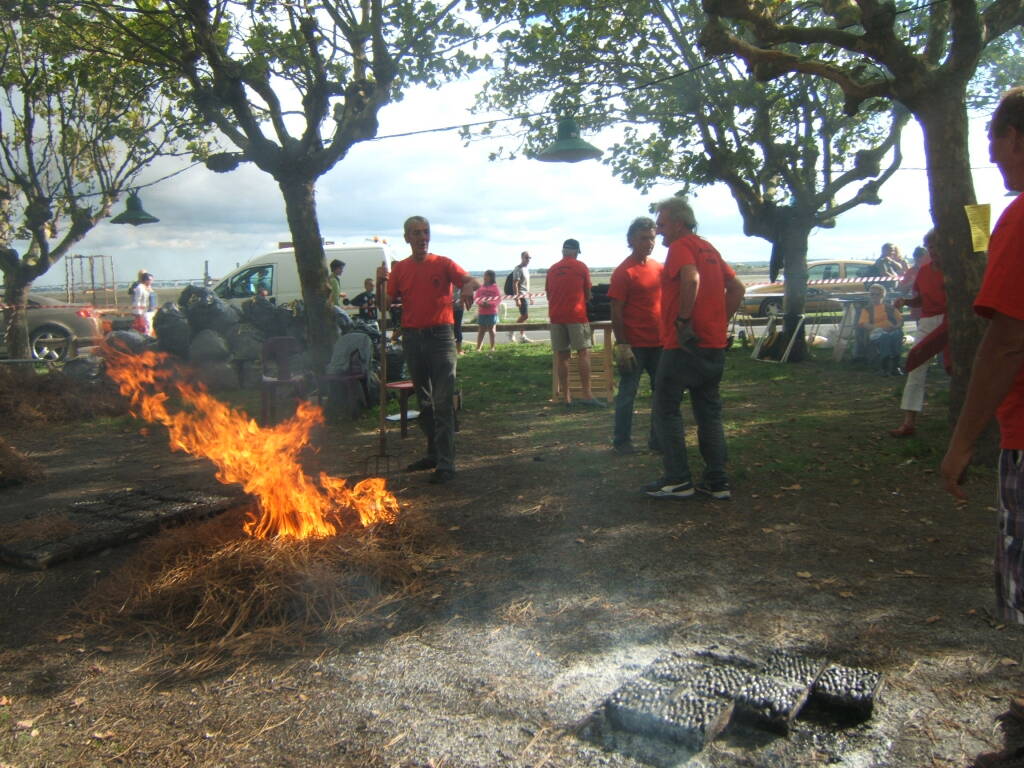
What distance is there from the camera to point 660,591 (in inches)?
161

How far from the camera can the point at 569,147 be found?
28.5ft

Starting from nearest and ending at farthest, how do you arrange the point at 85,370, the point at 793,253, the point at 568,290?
the point at 568,290 < the point at 85,370 < the point at 793,253

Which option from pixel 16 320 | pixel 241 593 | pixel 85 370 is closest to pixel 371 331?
pixel 85 370

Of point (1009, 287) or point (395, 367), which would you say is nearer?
point (1009, 287)

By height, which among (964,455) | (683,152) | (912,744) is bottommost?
(912,744)

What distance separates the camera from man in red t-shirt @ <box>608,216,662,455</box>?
6941 millimetres

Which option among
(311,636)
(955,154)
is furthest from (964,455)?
(955,154)

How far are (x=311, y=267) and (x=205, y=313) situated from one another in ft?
10.5

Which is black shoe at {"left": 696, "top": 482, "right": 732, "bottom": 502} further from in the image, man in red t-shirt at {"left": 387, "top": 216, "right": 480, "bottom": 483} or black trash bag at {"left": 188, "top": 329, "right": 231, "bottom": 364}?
black trash bag at {"left": 188, "top": 329, "right": 231, "bottom": 364}

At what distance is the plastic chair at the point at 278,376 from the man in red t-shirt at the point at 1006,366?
7.65m

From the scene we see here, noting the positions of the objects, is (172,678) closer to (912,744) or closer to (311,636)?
(311,636)

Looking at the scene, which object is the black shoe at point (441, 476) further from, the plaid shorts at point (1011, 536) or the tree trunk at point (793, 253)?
the tree trunk at point (793, 253)

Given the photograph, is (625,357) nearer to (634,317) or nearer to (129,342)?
(634,317)

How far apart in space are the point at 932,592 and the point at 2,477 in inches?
285
